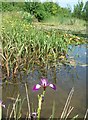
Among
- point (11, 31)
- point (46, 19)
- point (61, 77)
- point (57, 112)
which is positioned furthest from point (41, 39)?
point (46, 19)

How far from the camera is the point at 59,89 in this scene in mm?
3498

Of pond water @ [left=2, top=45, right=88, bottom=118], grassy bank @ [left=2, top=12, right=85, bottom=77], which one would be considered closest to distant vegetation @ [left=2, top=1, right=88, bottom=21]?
grassy bank @ [left=2, top=12, right=85, bottom=77]

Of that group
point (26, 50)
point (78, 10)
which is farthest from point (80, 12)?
point (26, 50)

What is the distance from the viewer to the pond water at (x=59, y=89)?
9.36 feet

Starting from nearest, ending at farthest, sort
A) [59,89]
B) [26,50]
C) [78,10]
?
[59,89] < [26,50] < [78,10]

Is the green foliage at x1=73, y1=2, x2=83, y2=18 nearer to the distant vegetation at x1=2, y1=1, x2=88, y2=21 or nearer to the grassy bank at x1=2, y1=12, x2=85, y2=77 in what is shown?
the distant vegetation at x1=2, y1=1, x2=88, y2=21

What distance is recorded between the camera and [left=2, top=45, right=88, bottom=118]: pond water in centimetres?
285

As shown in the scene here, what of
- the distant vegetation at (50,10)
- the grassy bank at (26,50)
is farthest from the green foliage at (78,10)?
the grassy bank at (26,50)

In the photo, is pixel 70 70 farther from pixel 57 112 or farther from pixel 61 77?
pixel 57 112

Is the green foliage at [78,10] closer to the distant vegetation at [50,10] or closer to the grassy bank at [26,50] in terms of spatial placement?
the distant vegetation at [50,10]

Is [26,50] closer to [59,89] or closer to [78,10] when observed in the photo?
[59,89]

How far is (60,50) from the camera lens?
16.8 feet

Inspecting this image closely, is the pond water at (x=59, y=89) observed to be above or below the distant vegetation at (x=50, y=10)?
below

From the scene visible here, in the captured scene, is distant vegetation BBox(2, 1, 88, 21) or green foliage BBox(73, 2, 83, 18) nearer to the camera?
distant vegetation BBox(2, 1, 88, 21)
